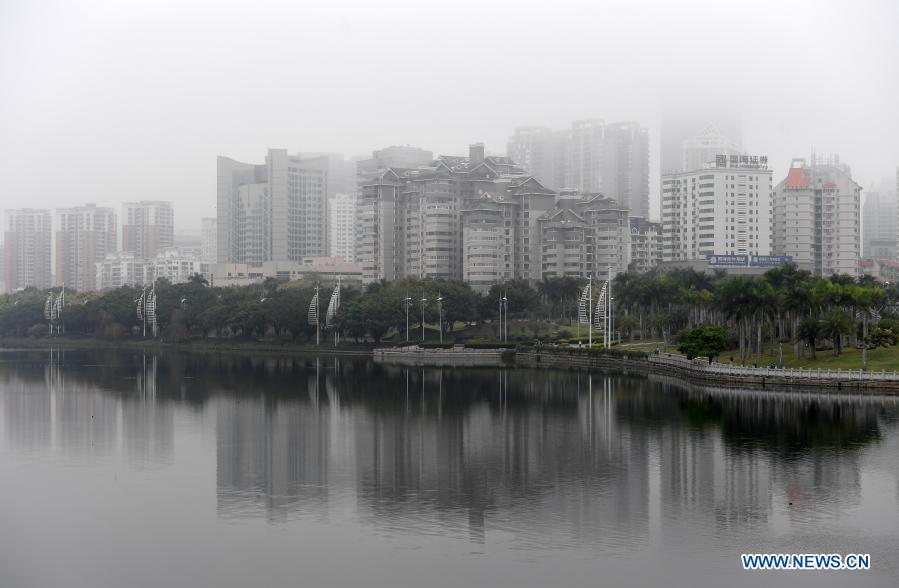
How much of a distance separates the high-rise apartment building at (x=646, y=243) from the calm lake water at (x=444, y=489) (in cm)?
10544

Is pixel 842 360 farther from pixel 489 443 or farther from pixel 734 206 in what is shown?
pixel 734 206

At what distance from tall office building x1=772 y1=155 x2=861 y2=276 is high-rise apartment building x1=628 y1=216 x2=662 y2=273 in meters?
19.9

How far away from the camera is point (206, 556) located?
3406 centimetres

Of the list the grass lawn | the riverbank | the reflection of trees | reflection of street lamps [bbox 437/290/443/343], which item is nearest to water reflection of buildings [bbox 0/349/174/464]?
the reflection of trees

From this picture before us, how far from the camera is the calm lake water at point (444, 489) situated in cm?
3275

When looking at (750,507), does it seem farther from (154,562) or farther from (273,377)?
(273,377)

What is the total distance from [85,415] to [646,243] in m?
129

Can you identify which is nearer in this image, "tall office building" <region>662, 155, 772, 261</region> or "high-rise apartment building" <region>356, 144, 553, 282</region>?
"high-rise apartment building" <region>356, 144, 553, 282</region>

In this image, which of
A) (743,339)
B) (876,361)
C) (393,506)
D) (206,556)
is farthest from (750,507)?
(743,339)

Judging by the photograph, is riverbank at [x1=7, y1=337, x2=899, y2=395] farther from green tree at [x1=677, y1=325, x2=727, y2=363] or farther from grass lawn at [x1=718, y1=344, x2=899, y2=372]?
grass lawn at [x1=718, y1=344, x2=899, y2=372]

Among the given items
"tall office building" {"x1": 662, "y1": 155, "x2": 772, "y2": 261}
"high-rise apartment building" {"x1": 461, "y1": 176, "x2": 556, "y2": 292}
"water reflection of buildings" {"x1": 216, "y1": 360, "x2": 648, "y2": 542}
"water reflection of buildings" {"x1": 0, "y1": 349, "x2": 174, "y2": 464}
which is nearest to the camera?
→ "water reflection of buildings" {"x1": 216, "y1": 360, "x2": 648, "y2": 542}

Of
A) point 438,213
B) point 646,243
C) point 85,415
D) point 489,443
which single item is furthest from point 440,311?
point 646,243

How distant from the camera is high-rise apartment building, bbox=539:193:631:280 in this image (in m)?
159

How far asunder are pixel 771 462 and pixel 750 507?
9524mm
